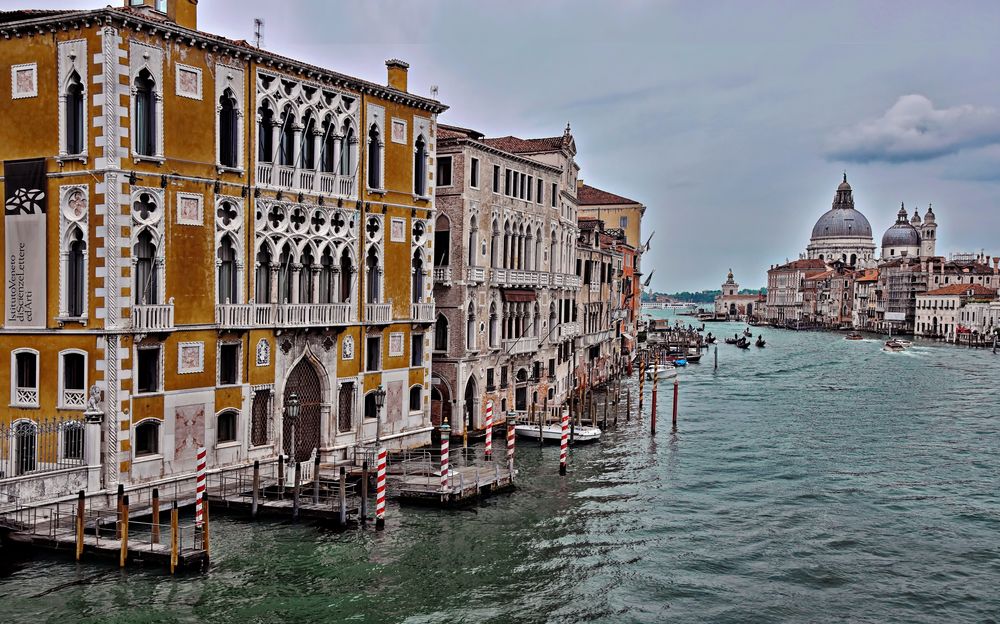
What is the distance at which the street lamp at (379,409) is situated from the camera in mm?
24719

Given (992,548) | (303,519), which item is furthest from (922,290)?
(303,519)

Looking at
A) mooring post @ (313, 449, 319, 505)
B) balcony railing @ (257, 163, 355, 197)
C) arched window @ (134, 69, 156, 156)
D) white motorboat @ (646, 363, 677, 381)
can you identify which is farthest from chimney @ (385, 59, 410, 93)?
white motorboat @ (646, 363, 677, 381)

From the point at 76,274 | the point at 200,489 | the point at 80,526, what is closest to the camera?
the point at 80,526

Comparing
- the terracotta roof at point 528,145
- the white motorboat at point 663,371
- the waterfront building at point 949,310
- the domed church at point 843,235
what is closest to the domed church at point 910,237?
the domed church at point 843,235

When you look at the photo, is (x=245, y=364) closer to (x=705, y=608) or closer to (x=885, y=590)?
(x=705, y=608)

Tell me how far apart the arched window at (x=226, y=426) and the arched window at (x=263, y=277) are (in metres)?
2.67

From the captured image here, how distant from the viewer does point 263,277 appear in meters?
21.6

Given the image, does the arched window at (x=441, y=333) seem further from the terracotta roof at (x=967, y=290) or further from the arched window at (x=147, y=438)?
the terracotta roof at (x=967, y=290)

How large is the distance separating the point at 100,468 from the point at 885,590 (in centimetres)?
1515

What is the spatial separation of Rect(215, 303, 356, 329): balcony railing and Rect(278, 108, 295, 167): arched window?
3390 millimetres

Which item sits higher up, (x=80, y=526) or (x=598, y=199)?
(x=598, y=199)

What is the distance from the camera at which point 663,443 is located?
32344 mm

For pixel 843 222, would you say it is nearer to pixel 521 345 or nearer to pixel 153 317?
pixel 521 345

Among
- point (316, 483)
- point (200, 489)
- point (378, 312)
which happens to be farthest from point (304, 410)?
point (200, 489)
